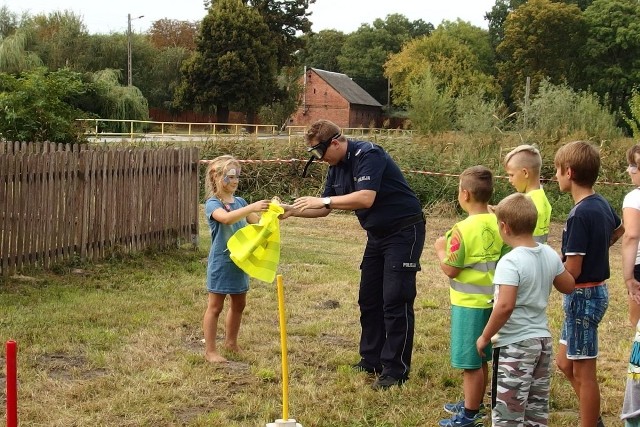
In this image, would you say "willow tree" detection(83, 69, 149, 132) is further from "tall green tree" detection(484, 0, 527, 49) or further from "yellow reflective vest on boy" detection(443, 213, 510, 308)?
"tall green tree" detection(484, 0, 527, 49)

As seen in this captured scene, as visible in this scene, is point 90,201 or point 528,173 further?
point 90,201

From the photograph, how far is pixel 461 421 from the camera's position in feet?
15.7

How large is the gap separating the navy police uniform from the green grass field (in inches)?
14.4

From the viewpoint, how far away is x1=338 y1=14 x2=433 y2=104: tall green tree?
315 ft

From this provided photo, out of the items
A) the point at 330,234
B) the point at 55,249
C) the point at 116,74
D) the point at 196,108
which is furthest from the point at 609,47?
the point at 55,249

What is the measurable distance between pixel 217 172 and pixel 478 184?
7.40 feet

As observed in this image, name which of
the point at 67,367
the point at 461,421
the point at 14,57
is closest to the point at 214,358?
the point at 67,367

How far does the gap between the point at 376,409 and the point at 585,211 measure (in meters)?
1.88

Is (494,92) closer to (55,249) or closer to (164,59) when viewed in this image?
(164,59)

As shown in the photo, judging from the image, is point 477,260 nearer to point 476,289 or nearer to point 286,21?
point 476,289

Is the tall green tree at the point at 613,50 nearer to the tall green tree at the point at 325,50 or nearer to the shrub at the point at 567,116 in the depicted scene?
the shrub at the point at 567,116

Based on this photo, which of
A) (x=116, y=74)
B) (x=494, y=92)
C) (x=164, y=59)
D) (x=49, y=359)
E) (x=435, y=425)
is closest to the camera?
(x=435, y=425)

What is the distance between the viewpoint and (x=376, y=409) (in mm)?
5121

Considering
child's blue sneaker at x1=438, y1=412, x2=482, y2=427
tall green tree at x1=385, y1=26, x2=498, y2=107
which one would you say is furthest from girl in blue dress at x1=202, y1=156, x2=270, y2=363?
tall green tree at x1=385, y1=26, x2=498, y2=107
